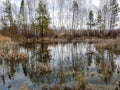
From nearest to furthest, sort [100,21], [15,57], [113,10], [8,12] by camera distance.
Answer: [15,57] < [8,12] < [113,10] < [100,21]

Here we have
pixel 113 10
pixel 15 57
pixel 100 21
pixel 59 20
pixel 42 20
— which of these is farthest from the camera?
pixel 59 20

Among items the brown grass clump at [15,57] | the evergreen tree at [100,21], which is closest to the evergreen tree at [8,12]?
the evergreen tree at [100,21]

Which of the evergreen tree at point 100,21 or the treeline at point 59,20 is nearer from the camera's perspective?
the treeline at point 59,20

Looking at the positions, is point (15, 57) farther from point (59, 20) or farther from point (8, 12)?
point (59, 20)

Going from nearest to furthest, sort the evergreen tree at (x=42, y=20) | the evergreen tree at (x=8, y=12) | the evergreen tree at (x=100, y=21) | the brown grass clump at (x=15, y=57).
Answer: the brown grass clump at (x=15, y=57) < the evergreen tree at (x=42, y=20) < the evergreen tree at (x=8, y=12) < the evergreen tree at (x=100, y=21)

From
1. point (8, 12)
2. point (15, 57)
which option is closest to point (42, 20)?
point (8, 12)

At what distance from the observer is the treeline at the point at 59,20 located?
2281 inches

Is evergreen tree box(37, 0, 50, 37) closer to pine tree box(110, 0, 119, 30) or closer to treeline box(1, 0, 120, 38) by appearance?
treeline box(1, 0, 120, 38)

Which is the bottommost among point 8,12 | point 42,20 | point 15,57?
point 15,57

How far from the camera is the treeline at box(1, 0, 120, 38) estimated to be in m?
57.9

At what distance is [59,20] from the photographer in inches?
2950

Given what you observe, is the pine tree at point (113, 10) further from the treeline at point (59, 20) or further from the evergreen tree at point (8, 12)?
the evergreen tree at point (8, 12)

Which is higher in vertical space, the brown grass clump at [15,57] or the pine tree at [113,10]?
the pine tree at [113,10]

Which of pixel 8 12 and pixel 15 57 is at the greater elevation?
pixel 8 12
